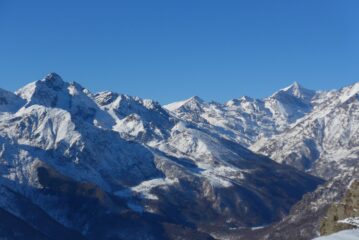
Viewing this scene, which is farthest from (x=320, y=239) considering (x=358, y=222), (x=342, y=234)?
(x=358, y=222)

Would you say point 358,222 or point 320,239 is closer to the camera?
point 320,239

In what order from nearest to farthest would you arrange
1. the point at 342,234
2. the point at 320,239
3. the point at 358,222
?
the point at 320,239 → the point at 342,234 → the point at 358,222

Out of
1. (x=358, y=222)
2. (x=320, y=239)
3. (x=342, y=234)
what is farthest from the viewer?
(x=358, y=222)

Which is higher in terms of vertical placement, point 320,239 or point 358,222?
point 358,222

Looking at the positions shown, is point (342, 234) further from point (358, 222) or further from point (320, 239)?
point (358, 222)

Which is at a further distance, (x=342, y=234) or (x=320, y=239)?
(x=342, y=234)

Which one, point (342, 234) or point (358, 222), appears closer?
point (342, 234)
